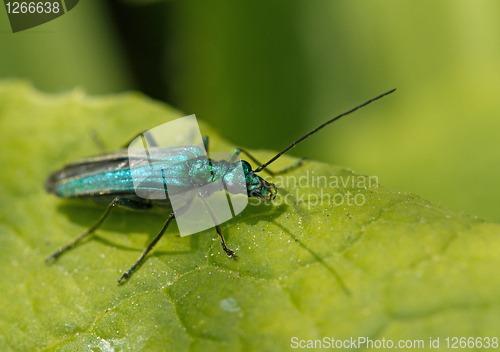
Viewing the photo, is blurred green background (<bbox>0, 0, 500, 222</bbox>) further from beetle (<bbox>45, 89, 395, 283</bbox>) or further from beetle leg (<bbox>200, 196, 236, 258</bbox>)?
beetle leg (<bbox>200, 196, 236, 258</bbox>)

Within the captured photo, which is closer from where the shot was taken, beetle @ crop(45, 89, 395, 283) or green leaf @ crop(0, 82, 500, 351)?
green leaf @ crop(0, 82, 500, 351)

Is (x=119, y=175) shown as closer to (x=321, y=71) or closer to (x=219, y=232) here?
(x=219, y=232)

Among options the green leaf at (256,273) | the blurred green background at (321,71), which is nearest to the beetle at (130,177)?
the green leaf at (256,273)

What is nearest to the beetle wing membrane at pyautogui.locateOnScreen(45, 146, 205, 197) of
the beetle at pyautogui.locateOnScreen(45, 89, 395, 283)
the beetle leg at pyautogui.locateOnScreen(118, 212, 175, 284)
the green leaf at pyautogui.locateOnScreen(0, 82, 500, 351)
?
the beetle at pyautogui.locateOnScreen(45, 89, 395, 283)

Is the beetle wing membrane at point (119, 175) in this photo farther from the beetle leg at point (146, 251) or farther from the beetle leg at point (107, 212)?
the beetle leg at point (146, 251)

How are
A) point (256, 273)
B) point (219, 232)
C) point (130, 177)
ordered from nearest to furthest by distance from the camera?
point (256, 273)
point (219, 232)
point (130, 177)

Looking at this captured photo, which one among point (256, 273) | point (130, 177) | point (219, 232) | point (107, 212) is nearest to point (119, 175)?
point (130, 177)
